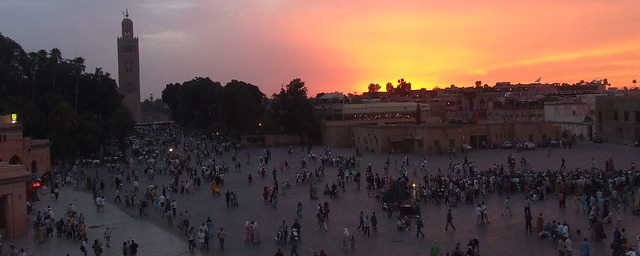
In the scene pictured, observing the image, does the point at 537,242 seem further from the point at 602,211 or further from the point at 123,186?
the point at 123,186

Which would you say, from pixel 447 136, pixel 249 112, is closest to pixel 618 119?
pixel 447 136

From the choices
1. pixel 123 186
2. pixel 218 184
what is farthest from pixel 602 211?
pixel 123 186

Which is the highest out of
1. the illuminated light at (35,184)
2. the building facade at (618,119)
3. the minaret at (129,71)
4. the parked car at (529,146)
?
the minaret at (129,71)

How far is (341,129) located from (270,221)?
38075mm

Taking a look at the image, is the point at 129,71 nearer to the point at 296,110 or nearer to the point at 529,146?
the point at 296,110

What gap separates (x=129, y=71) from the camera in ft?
394

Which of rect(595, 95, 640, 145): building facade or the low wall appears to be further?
the low wall

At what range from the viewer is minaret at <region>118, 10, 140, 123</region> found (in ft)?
391

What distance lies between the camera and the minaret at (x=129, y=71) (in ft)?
391

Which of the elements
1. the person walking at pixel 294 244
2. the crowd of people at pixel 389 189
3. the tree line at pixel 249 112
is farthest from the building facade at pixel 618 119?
the person walking at pixel 294 244

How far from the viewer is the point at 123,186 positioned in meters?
34.4

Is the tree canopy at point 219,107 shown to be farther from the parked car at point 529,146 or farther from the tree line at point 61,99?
the parked car at point 529,146

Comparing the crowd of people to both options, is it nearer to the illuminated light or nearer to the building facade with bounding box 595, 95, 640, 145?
the illuminated light

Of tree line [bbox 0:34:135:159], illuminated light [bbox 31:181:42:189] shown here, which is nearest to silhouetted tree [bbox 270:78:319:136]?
tree line [bbox 0:34:135:159]
